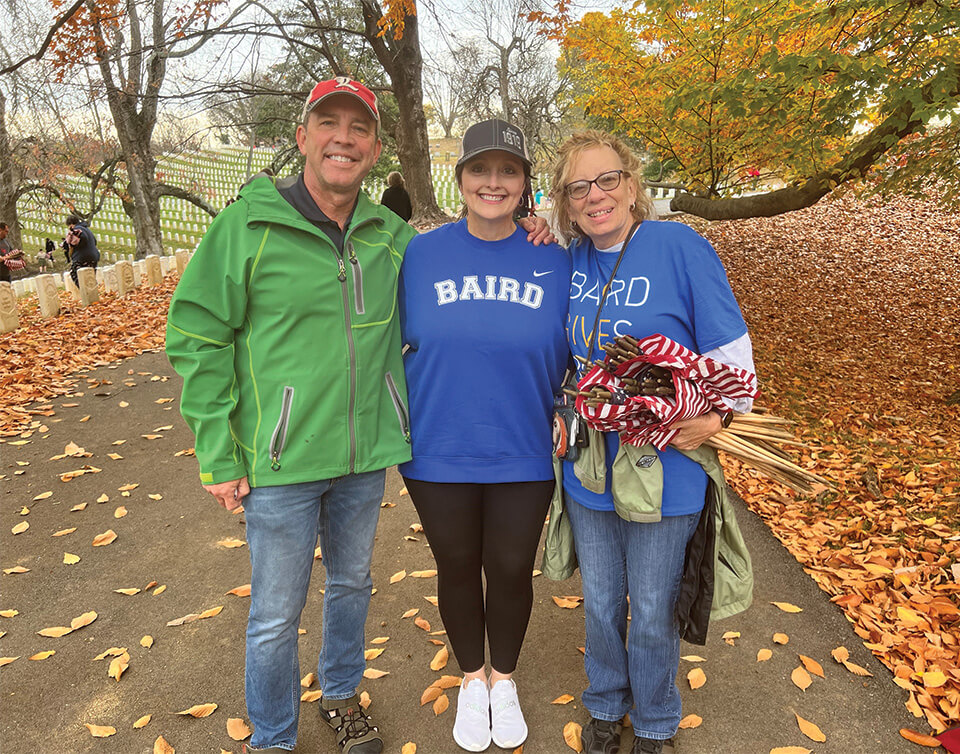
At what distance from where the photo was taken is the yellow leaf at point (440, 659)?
323 cm

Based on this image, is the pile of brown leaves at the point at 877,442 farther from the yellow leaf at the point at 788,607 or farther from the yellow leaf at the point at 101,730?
the yellow leaf at the point at 101,730

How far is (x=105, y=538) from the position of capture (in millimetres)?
4422

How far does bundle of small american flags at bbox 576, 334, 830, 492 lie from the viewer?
204cm

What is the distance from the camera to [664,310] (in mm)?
2146

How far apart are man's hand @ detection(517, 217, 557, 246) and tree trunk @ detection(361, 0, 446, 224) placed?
37.9ft

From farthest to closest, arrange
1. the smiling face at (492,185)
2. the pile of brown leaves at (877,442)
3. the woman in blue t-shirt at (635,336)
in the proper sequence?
the pile of brown leaves at (877,442), the smiling face at (492,185), the woman in blue t-shirt at (635,336)

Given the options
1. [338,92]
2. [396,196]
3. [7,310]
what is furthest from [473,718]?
[7,310]

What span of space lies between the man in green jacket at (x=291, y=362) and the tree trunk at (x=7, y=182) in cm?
2353

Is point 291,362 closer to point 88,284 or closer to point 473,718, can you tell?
point 473,718

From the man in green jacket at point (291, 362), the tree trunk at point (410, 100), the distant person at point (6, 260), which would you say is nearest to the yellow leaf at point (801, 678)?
the man in green jacket at point (291, 362)

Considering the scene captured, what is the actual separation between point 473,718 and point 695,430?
161 centimetres

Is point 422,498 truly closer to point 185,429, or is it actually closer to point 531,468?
point 531,468

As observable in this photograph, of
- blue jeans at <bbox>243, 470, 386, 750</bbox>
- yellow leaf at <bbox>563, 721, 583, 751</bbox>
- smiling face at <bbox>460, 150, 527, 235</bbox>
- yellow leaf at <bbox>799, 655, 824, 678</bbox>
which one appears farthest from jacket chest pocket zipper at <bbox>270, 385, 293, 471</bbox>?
yellow leaf at <bbox>799, 655, 824, 678</bbox>

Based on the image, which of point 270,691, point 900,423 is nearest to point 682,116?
point 900,423
